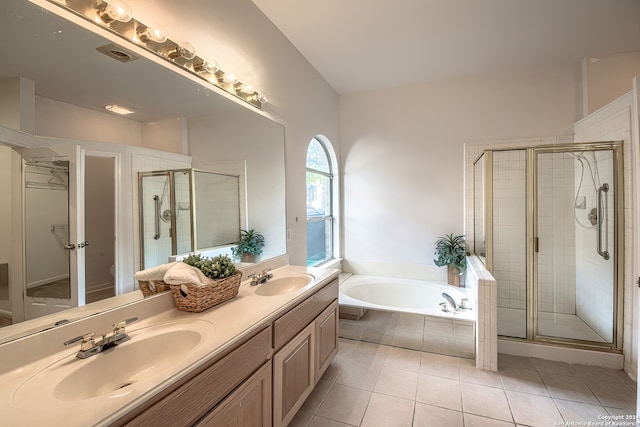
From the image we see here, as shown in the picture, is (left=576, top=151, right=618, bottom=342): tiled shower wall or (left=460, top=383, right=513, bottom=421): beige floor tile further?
(left=576, top=151, right=618, bottom=342): tiled shower wall

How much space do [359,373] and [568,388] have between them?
1476 mm

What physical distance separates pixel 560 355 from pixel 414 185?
2.14 metres

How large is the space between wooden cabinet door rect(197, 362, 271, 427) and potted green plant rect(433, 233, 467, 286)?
102 inches

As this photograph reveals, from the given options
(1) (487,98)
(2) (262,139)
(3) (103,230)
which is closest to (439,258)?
(1) (487,98)

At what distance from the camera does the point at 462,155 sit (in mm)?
3375

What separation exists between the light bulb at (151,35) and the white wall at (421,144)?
109 inches

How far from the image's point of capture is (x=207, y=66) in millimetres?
1677

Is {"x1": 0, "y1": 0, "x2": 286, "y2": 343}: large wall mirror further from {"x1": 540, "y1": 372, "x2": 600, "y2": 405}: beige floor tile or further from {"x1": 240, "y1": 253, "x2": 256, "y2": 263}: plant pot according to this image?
{"x1": 540, "y1": 372, "x2": 600, "y2": 405}: beige floor tile

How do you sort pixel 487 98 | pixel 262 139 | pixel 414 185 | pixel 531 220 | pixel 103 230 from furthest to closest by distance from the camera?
pixel 414 185 → pixel 487 98 → pixel 531 220 → pixel 262 139 → pixel 103 230

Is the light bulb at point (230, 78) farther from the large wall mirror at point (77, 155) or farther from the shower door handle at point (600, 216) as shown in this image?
the shower door handle at point (600, 216)

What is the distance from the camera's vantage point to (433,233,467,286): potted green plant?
3213mm

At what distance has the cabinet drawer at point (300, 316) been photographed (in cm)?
141

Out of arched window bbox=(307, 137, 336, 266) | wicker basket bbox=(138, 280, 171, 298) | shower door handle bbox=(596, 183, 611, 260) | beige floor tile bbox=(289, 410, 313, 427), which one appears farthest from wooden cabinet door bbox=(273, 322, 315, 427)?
shower door handle bbox=(596, 183, 611, 260)

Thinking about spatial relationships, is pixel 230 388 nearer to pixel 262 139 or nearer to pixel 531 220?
pixel 262 139
